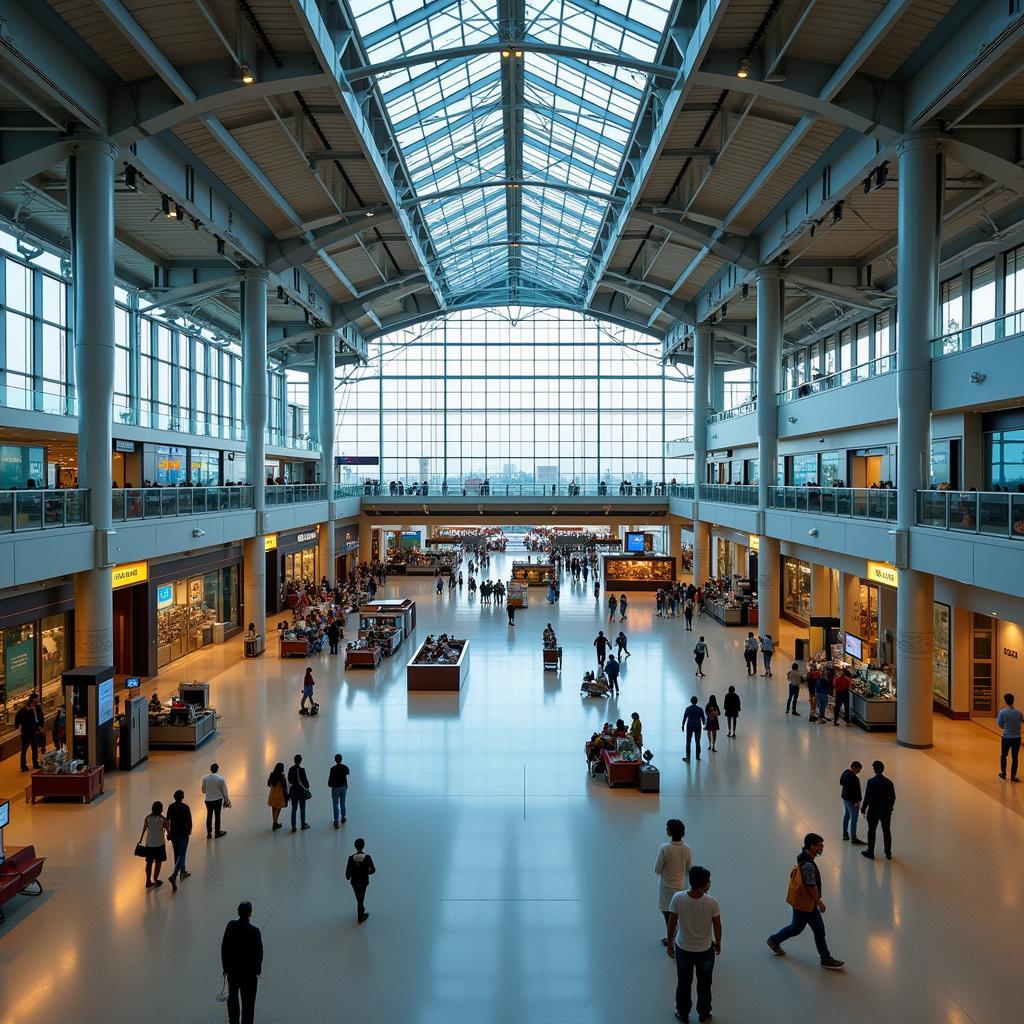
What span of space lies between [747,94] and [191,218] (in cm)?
1361

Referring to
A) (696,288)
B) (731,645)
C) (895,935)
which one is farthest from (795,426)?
(895,935)

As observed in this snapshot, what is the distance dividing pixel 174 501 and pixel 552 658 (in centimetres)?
985

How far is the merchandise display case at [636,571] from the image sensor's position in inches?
1458

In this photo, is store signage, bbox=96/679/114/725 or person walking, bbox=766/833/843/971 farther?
store signage, bbox=96/679/114/725

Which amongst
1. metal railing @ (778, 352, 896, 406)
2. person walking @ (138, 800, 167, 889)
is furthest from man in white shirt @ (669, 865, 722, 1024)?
metal railing @ (778, 352, 896, 406)

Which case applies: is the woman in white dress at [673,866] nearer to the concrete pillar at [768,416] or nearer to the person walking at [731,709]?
the person walking at [731,709]

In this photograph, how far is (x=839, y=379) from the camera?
2269cm

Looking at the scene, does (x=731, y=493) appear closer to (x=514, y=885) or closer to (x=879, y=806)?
(x=879, y=806)

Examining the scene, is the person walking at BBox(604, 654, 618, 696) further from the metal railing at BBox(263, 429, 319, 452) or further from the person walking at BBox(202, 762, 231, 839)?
the metal railing at BBox(263, 429, 319, 452)

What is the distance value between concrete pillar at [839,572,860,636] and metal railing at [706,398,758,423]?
28.1 ft

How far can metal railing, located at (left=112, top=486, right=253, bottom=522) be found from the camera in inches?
604

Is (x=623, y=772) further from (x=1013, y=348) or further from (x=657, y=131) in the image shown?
(x=657, y=131)

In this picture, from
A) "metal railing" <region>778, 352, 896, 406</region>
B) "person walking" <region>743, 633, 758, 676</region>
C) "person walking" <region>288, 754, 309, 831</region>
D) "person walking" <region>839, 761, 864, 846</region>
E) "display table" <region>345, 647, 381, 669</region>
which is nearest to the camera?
"person walking" <region>839, 761, 864, 846</region>

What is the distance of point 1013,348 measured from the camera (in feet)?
39.1
